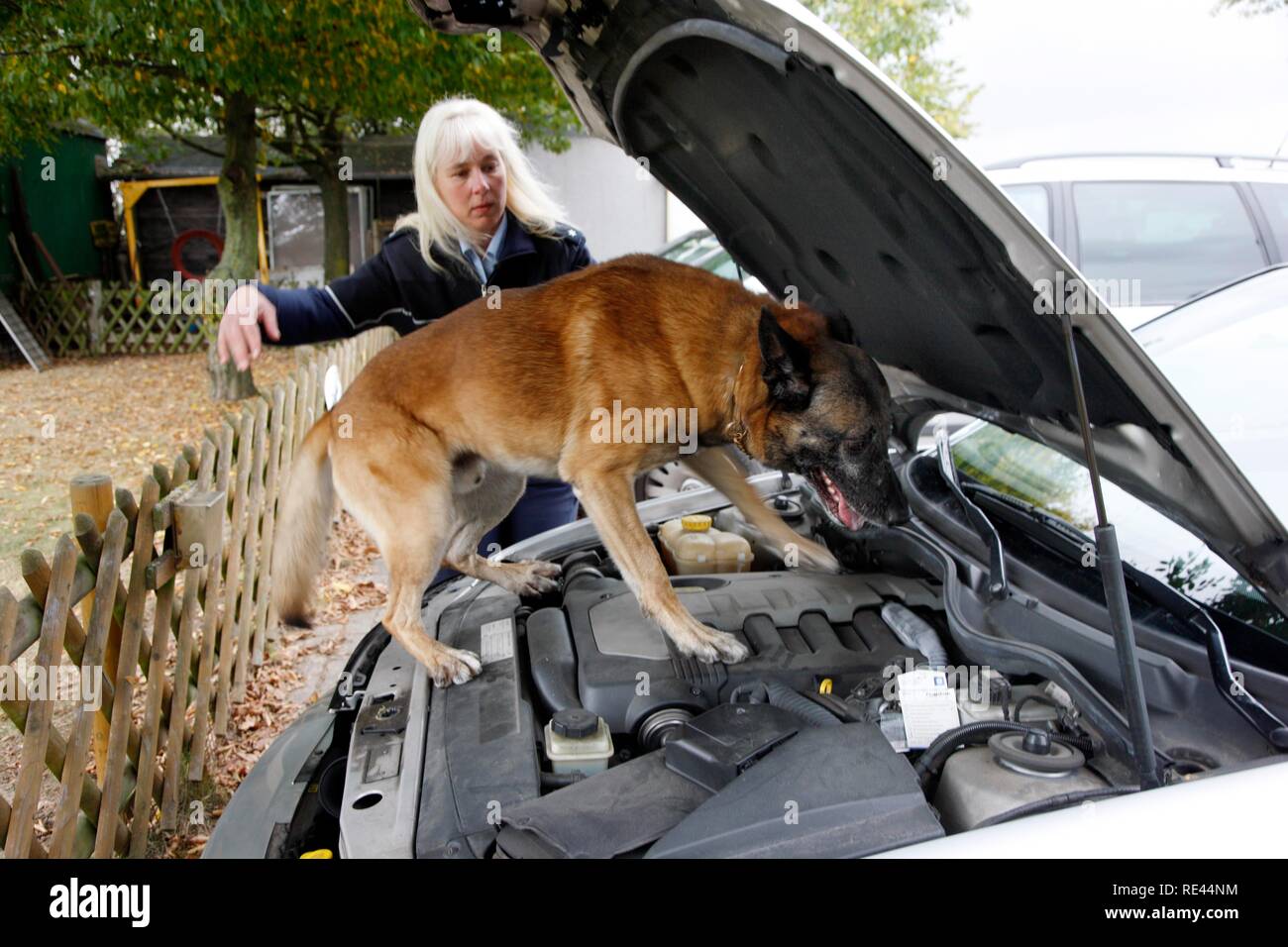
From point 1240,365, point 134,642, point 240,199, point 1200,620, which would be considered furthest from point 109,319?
point 1200,620

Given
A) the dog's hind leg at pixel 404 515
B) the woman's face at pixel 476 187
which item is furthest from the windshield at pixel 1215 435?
the woman's face at pixel 476 187

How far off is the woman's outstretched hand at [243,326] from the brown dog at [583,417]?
350 mm

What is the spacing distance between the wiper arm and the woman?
1.78m

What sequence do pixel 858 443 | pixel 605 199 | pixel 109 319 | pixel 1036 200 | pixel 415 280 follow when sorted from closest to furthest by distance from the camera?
pixel 858 443 → pixel 415 280 → pixel 1036 200 → pixel 109 319 → pixel 605 199

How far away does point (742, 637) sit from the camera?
2.28m

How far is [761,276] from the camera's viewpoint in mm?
2939


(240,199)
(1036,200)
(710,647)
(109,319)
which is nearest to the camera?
(710,647)

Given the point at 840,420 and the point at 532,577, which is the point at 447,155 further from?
the point at 840,420

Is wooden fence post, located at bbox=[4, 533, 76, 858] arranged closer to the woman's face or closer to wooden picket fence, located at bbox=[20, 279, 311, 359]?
the woman's face

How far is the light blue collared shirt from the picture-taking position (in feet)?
11.3

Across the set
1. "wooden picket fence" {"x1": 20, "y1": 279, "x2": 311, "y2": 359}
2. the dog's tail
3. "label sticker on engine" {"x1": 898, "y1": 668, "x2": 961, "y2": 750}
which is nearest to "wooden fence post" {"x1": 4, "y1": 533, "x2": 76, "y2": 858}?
the dog's tail

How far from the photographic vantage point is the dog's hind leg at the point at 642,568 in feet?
7.02

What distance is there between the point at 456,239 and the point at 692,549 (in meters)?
1.55
